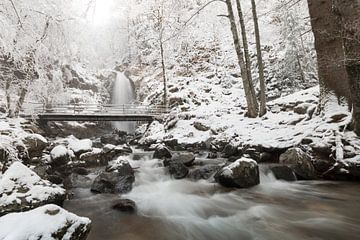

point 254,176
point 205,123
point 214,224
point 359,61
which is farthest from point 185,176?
point 205,123

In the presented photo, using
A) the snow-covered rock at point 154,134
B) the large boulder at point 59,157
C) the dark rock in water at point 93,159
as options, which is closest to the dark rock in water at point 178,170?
the dark rock in water at point 93,159

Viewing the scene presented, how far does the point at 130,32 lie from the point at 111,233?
36.3 meters

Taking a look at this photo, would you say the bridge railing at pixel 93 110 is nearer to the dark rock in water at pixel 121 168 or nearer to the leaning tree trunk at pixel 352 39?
the dark rock in water at pixel 121 168

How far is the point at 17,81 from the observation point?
11453 millimetres

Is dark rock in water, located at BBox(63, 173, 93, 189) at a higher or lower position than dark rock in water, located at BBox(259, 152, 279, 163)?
lower

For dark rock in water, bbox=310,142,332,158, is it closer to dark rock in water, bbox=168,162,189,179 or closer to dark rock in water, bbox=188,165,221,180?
dark rock in water, bbox=188,165,221,180

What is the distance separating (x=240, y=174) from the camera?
6.86m

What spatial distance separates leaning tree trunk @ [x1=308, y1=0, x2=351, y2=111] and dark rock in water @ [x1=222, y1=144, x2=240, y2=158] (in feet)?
11.0

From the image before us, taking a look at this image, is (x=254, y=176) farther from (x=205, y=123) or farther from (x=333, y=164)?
(x=205, y=123)

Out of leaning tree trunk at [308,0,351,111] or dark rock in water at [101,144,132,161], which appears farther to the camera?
dark rock in water at [101,144,132,161]

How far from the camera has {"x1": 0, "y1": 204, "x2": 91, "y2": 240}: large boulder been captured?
2.87 meters

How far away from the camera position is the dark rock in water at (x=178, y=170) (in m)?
8.28

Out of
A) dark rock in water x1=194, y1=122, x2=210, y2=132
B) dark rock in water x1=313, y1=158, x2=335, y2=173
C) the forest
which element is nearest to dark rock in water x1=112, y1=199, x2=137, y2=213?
the forest

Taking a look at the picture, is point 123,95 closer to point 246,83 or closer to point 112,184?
point 246,83
